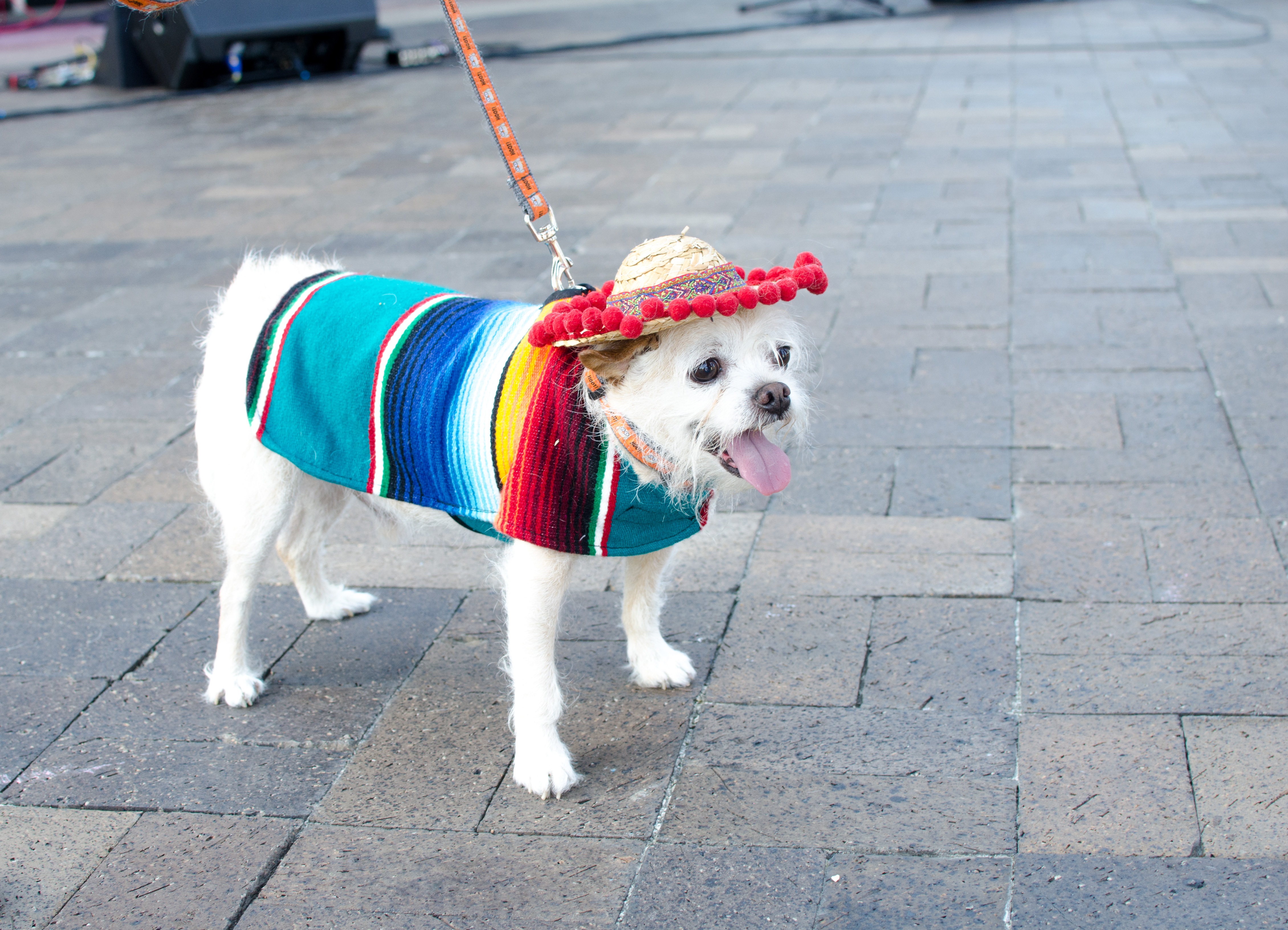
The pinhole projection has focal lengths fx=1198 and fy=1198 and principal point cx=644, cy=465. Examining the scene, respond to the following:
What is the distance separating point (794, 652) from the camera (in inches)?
123

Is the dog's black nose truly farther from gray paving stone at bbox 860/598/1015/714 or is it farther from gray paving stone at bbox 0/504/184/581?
gray paving stone at bbox 0/504/184/581

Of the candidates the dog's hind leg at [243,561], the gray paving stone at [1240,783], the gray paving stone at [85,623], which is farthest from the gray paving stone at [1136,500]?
the gray paving stone at [85,623]

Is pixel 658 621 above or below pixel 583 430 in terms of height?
below

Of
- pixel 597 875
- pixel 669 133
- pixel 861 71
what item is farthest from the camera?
pixel 861 71

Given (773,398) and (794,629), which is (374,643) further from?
(773,398)

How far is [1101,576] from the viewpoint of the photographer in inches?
133

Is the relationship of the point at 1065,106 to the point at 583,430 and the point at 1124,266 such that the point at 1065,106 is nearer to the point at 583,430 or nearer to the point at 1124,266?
the point at 1124,266

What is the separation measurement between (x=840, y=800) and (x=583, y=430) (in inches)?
37.9

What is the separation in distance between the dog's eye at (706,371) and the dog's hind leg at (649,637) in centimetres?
78

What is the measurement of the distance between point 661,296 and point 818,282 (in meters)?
0.35

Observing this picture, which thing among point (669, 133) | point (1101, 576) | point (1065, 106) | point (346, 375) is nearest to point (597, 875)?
point (346, 375)

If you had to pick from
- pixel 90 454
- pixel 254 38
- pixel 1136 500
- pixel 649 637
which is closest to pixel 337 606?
pixel 649 637

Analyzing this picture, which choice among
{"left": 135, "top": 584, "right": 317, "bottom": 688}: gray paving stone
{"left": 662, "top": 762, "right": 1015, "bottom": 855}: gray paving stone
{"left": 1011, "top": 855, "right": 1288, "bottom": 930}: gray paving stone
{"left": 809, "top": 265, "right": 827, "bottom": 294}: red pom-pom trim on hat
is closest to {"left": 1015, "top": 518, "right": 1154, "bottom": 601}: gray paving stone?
{"left": 662, "top": 762, "right": 1015, "bottom": 855}: gray paving stone

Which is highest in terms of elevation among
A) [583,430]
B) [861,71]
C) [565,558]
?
[583,430]
